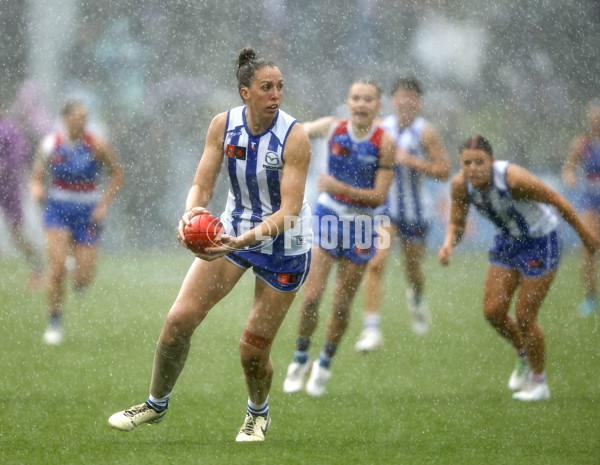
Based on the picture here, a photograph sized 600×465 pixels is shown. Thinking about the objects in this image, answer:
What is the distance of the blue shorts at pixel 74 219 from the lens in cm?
830

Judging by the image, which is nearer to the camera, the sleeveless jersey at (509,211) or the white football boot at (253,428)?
the white football boot at (253,428)

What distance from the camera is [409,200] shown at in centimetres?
895

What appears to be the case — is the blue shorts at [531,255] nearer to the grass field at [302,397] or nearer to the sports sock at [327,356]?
the grass field at [302,397]

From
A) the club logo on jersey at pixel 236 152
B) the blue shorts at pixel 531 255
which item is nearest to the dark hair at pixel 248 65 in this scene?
the club logo on jersey at pixel 236 152

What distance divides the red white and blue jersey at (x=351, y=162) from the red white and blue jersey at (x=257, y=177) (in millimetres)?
1784

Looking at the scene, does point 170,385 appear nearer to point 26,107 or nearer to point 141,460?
point 141,460

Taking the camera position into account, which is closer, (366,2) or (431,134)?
(431,134)

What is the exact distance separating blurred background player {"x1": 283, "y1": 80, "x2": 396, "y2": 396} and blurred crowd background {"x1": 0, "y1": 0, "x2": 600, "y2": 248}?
7.82 meters

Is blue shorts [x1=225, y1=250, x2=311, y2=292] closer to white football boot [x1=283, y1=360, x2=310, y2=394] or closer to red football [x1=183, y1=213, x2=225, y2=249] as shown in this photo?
red football [x1=183, y1=213, x2=225, y2=249]

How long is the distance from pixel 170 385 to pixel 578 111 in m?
18.3

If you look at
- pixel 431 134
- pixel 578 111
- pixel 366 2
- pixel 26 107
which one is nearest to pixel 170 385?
pixel 431 134

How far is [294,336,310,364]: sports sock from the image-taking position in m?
6.79

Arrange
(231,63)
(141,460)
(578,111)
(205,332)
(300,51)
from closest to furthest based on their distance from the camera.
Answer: (141,460)
(205,332)
(231,63)
(300,51)
(578,111)

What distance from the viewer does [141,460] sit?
4941mm
